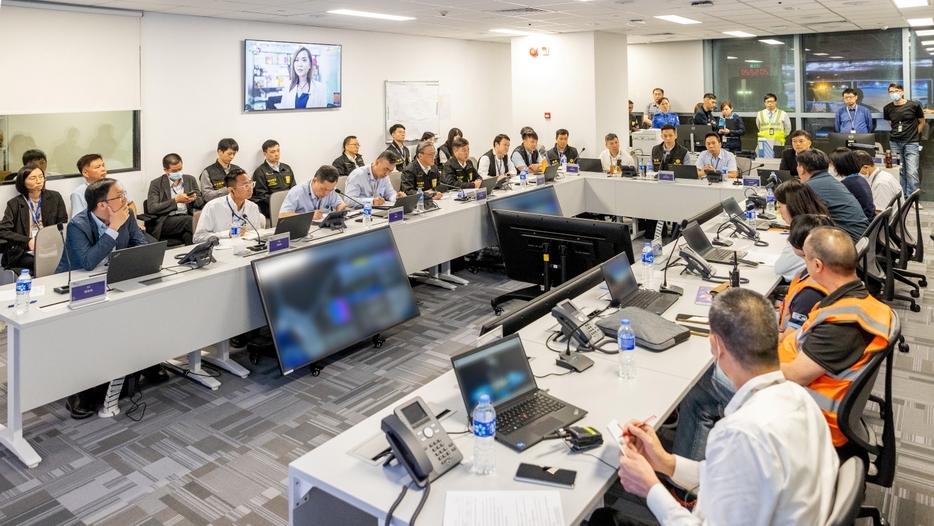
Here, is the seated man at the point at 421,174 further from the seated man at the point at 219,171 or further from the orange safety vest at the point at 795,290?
the orange safety vest at the point at 795,290

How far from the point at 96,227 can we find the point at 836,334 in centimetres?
388

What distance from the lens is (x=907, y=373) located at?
4254 mm

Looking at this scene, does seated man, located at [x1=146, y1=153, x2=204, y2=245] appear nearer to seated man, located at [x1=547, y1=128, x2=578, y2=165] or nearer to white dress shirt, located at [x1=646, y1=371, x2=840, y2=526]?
seated man, located at [x1=547, y1=128, x2=578, y2=165]

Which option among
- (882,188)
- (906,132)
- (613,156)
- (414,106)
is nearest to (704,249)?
(882,188)

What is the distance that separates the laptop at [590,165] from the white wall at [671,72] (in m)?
6.55

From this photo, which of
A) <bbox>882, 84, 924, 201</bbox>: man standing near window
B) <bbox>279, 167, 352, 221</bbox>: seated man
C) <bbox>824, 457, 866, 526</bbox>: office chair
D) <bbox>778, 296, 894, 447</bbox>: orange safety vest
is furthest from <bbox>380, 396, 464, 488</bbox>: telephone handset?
<bbox>882, 84, 924, 201</bbox>: man standing near window

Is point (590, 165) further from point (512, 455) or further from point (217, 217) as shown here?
point (512, 455)

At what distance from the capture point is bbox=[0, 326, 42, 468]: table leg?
10.8 ft

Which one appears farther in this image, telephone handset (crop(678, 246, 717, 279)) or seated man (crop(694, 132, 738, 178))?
seated man (crop(694, 132, 738, 178))

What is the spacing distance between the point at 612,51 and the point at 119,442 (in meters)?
8.82

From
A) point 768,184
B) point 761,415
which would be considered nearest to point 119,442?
point 761,415

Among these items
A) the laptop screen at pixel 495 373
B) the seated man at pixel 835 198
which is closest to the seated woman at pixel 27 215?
the laptop screen at pixel 495 373

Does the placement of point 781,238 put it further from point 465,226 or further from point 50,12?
point 50,12

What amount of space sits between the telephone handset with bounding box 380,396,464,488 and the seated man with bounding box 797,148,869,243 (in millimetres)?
3486
